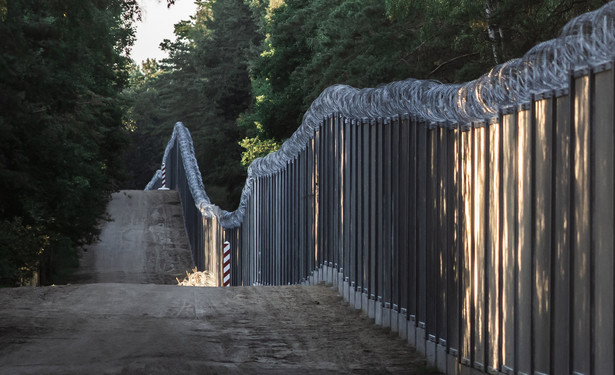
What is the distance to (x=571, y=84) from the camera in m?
6.41

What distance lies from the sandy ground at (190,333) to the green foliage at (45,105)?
339cm

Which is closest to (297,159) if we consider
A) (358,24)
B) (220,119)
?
(358,24)

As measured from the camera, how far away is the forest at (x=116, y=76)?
17781 millimetres

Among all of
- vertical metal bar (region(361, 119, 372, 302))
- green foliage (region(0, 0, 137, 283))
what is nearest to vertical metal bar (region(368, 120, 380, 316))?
vertical metal bar (region(361, 119, 372, 302))

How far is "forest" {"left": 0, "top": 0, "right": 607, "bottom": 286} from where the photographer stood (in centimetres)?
1778

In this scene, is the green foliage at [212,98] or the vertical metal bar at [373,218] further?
the green foliage at [212,98]

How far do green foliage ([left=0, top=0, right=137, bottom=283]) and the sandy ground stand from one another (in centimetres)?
339

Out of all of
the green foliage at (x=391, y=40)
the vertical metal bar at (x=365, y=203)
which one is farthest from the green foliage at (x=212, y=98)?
the vertical metal bar at (x=365, y=203)

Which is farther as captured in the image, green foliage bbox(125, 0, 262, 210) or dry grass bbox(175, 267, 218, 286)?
green foliage bbox(125, 0, 262, 210)

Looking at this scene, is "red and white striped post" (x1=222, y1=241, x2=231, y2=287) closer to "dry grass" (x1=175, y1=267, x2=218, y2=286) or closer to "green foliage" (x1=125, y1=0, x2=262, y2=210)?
"dry grass" (x1=175, y1=267, x2=218, y2=286)

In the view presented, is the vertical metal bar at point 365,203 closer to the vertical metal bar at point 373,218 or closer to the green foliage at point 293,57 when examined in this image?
the vertical metal bar at point 373,218

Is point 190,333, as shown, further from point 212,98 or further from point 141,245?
point 212,98

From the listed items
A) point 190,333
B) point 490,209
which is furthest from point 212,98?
point 490,209

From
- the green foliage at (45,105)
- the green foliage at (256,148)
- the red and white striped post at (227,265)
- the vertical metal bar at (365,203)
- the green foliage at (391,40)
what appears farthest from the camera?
the green foliage at (256,148)
